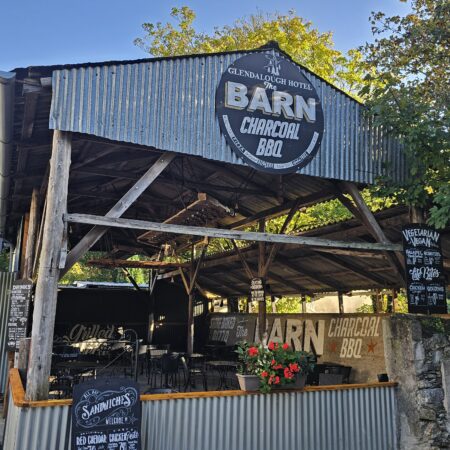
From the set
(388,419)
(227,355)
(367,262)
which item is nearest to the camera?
(388,419)

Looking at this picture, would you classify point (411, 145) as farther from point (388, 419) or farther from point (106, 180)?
point (106, 180)

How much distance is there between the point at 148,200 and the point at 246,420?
19.2 ft

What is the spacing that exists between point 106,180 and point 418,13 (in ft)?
23.3

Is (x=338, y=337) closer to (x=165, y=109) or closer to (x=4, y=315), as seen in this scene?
(x=165, y=109)

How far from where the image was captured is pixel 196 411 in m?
5.41

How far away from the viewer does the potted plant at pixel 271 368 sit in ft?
18.8

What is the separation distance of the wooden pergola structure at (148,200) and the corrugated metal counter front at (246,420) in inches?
16.6

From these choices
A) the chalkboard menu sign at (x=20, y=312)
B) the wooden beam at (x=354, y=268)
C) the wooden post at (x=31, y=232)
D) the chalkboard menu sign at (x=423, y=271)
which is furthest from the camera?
A: the wooden beam at (x=354, y=268)

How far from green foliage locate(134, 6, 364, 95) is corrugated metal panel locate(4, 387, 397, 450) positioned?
46.0ft

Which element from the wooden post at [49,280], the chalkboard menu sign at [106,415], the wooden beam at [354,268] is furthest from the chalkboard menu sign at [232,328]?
the wooden post at [49,280]

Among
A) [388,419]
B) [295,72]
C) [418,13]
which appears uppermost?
[418,13]

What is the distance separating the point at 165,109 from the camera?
6168 millimetres

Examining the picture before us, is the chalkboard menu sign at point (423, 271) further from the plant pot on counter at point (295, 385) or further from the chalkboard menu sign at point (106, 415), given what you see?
the chalkboard menu sign at point (106, 415)

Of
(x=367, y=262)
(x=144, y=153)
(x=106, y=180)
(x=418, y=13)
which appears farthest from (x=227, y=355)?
(x=418, y=13)
